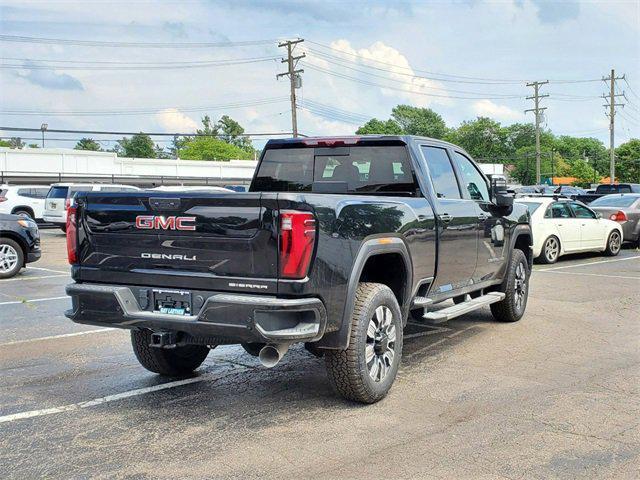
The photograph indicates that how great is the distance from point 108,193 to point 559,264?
11.7 meters

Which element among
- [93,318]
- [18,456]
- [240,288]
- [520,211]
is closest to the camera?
[18,456]

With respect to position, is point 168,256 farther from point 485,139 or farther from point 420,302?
point 485,139

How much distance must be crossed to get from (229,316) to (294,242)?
64 centimetres

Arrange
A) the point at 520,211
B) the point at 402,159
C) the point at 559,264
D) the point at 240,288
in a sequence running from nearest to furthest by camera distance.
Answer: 1. the point at 240,288
2. the point at 402,159
3. the point at 520,211
4. the point at 559,264

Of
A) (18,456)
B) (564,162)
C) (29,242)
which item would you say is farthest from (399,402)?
(564,162)

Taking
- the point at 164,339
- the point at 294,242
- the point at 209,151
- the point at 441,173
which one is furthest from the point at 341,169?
the point at 209,151

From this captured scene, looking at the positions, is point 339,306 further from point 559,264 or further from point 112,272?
point 559,264

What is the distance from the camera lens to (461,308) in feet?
20.3

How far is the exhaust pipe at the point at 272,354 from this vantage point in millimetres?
4398

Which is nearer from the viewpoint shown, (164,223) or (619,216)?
(164,223)

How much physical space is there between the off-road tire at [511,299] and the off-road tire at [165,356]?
3662 mm

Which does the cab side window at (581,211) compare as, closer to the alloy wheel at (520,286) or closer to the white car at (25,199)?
the alloy wheel at (520,286)

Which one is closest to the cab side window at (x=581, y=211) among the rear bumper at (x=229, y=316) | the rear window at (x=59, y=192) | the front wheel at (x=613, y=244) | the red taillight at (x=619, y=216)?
the front wheel at (x=613, y=244)

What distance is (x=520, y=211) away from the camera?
812 centimetres
